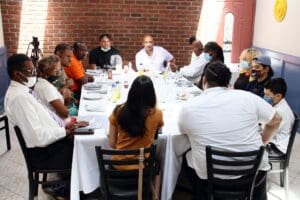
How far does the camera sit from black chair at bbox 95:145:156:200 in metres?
1.90

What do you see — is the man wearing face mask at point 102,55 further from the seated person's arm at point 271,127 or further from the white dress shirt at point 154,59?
the seated person's arm at point 271,127

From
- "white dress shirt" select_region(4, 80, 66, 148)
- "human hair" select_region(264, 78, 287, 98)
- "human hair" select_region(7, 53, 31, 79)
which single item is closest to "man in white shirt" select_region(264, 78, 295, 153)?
"human hair" select_region(264, 78, 287, 98)

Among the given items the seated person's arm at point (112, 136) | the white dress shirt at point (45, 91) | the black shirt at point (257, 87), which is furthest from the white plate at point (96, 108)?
the black shirt at point (257, 87)

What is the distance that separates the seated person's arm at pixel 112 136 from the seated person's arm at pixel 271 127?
960mm

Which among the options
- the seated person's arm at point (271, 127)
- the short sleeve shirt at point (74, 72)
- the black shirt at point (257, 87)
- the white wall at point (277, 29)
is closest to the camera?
the seated person's arm at point (271, 127)

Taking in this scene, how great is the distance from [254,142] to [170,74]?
2.41 meters

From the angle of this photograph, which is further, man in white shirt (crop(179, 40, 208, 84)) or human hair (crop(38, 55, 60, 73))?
man in white shirt (crop(179, 40, 208, 84))

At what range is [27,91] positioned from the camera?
224 centimetres

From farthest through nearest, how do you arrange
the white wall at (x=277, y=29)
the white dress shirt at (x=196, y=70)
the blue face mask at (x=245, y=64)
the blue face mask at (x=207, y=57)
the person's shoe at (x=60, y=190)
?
1. the white wall at (x=277, y=29)
2. the white dress shirt at (x=196, y=70)
3. the blue face mask at (x=207, y=57)
4. the blue face mask at (x=245, y=64)
5. the person's shoe at (x=60, y=190)

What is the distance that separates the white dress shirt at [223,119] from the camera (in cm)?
191

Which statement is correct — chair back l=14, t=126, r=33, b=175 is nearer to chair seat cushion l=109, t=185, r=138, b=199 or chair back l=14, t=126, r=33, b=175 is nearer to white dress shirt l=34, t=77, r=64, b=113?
white dress shirt l=34, t=77, r=64, b=113

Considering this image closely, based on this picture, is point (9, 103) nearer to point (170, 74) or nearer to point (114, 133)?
point (114, 133)

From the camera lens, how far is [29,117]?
2.14m

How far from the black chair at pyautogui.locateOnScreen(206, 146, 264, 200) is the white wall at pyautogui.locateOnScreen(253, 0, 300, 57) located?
283cm
